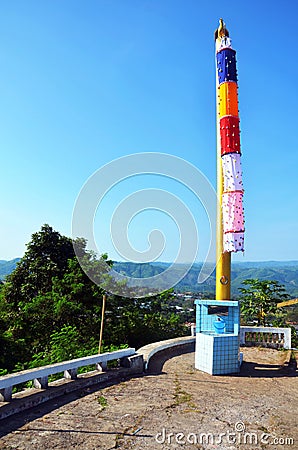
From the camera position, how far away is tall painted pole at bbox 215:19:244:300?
8.00 m

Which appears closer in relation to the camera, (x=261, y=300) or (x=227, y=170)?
(x=227, y=170)

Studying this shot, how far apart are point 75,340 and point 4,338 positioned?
10.7 ft

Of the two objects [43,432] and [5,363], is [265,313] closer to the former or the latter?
[5,363]

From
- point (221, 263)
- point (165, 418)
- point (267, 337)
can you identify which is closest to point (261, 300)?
point (267, 337)

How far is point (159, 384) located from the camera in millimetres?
6305

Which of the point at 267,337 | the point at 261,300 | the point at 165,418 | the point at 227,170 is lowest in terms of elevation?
the point at 165,418

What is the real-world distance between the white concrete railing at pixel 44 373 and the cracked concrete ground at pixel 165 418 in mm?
354

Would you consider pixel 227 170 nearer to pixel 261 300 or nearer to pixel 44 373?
pixel 44 373

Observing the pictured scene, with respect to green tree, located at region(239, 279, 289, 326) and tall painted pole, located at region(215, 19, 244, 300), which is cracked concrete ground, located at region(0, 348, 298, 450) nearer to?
tall painted pole, located at region(215, 19, 244, 300)

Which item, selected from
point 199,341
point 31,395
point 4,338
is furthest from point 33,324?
point 31,395

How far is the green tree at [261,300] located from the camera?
12930mm

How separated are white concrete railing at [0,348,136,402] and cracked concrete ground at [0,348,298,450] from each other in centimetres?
35

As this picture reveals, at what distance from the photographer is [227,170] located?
8.17 meters

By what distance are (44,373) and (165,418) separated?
1779 mm
